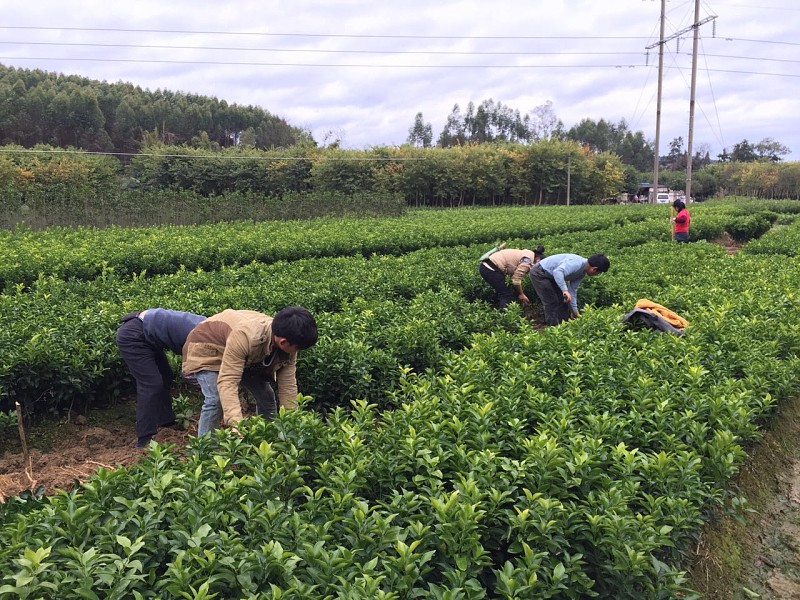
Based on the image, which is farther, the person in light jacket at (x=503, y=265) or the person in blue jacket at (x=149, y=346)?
the person in light jacket at (x=503, y=265)

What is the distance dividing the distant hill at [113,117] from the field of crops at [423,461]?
58.8 metres

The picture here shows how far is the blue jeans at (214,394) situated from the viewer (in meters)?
3.96

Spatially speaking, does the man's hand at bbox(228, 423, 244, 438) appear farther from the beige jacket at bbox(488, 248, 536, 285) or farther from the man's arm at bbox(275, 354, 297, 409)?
the beige jacket at bbox(488, 248, 536, 285)

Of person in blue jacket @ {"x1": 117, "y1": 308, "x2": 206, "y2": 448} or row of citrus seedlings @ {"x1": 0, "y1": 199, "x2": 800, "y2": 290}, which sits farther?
row of citrus seedlings @ {"x1": 0, "y1": 199, "x2": 800, "y2": 290}

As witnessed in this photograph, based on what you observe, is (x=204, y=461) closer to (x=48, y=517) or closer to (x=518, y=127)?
(x=48, y=517)

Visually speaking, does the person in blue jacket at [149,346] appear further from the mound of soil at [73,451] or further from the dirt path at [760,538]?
the dirt path at [760,538]

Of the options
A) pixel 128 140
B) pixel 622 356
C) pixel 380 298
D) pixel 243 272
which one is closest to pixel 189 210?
pixel 243 272

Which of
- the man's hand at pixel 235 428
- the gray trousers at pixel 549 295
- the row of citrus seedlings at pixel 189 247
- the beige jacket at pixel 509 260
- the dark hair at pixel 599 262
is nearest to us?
the man's hand at pixel 235 428

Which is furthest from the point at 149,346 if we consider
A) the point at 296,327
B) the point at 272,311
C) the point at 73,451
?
the point at 272,311

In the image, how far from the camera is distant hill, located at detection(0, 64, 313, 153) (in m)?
55.8

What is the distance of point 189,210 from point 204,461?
2177 centimetres

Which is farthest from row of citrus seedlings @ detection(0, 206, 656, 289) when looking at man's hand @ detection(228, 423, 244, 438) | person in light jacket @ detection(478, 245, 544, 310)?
man's hand @ detection(228, 423, 244, 438)

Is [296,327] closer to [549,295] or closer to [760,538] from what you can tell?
[760,538]

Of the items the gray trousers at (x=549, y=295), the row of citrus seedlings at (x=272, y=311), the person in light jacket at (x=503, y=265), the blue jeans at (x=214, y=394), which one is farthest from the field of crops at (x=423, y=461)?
the person in light jacket at (x=503, y=265)
